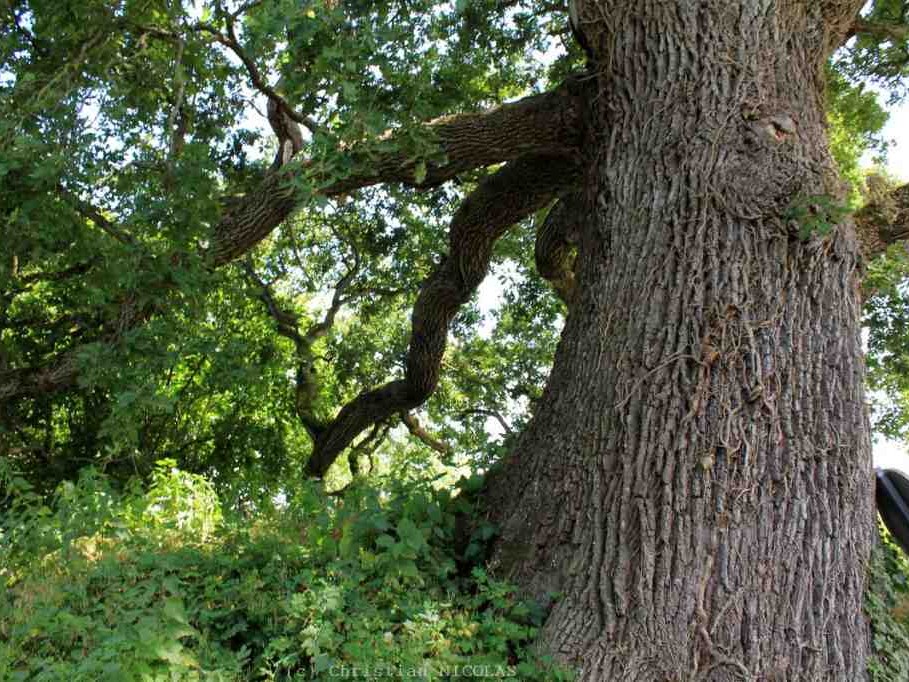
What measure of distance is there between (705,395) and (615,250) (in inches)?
43.4

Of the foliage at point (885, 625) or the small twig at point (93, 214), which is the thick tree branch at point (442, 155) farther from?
the foliage at point (885, 625)

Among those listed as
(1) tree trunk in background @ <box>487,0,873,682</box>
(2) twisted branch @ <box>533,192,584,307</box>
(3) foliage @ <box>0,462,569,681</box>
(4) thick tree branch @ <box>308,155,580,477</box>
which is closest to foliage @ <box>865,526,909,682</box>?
(1) tree trunk in background @ <box>487,0,873,682</box>

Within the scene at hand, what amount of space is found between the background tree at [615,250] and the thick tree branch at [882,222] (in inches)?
0.9

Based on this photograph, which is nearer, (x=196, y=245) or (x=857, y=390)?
(x=857, y=390)

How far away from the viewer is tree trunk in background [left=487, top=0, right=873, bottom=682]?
13.3 feet

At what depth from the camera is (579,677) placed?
4000 millimetres

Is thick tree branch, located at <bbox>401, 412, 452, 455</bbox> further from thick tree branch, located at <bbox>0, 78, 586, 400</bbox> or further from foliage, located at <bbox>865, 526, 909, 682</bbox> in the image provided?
foliage, located at <bbox>865, 526, 909, 682</bbox>

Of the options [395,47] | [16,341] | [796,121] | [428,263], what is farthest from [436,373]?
[16,341]

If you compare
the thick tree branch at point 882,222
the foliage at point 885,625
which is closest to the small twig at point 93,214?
the foliage at point 885,625

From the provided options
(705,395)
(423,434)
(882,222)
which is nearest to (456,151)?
(705,395)

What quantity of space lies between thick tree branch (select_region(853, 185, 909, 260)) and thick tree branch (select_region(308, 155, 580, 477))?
219 centimetres

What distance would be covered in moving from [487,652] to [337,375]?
10489mm

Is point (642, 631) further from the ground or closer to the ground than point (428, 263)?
closer to the ground

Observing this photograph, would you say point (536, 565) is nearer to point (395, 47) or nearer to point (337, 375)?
point (395, 47)
